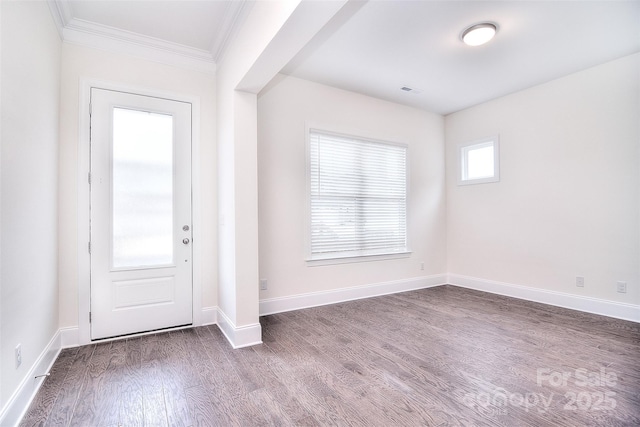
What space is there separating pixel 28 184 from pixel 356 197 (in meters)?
3.35

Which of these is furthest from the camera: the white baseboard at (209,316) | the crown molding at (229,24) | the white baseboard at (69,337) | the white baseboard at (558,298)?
the white baseboard at (558,298)

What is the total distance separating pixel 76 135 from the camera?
8.91 ft

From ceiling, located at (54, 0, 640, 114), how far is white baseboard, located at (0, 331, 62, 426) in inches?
107

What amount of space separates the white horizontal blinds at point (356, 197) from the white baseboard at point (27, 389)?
2580mm

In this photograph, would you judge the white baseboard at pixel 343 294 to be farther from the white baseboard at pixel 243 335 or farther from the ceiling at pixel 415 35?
the ceiling at pixel 415 35

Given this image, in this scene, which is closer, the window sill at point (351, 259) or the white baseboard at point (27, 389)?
the white baseboard at point (27, 389)

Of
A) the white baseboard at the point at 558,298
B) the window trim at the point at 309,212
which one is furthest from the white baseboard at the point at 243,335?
the white baseboard at the point at 558,298

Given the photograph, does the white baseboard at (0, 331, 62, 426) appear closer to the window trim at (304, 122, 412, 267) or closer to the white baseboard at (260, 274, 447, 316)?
the white baseboard at (260, 274, 447, 316)

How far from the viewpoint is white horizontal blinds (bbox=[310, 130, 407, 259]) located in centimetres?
399

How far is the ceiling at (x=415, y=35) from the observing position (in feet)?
8.28

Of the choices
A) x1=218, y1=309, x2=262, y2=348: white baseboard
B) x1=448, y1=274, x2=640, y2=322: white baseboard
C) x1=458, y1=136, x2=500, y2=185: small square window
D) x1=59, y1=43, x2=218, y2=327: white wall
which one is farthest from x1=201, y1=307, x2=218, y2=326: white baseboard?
x1=458, y1=136, x2=500, y2=185: small square window

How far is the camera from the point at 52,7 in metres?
2.37

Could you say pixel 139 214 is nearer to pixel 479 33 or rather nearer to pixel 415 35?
pixel 415 35

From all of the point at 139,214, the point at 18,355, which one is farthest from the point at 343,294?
the point at 18,355
